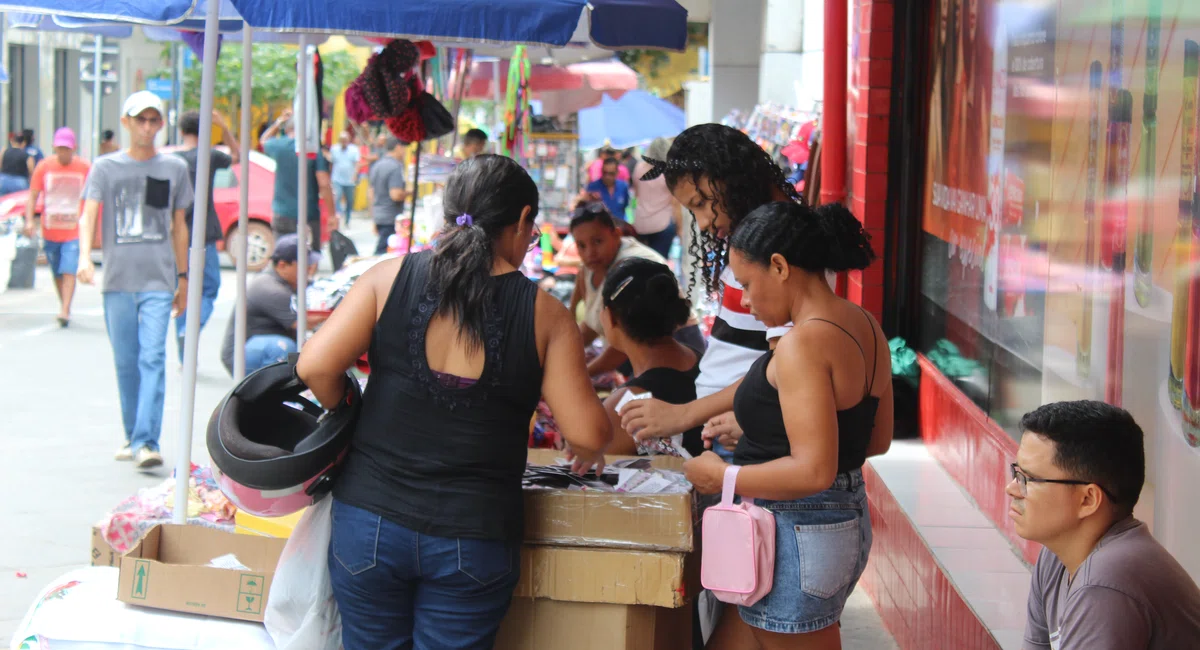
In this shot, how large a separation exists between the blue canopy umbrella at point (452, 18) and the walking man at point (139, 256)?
12.3ft

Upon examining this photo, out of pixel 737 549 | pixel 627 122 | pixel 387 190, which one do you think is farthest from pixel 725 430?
pixel 627 122

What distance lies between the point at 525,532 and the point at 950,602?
1.55 m

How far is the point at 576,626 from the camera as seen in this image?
3.27 metres

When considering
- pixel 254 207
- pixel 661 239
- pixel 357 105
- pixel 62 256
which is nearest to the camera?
pixel 357 105

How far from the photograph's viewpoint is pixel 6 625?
5.07 meters

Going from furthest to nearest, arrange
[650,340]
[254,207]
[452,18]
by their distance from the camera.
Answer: [254,207]
[650,340]
[452,18]

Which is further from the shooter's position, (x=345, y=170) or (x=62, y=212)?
(x=345, y=170)

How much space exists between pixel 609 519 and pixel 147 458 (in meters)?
5.15

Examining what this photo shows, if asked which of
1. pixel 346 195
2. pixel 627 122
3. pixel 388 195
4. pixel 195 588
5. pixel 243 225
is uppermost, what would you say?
pixel 627 122

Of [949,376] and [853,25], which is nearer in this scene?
[949,376]

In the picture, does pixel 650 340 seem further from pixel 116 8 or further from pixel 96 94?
pixel 96 94

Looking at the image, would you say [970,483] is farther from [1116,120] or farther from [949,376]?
[1116,120]

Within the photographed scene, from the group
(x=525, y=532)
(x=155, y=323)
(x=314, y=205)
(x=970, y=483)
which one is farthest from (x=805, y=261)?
(x=314, y=205)

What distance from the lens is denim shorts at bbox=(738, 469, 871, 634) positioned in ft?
10.0
